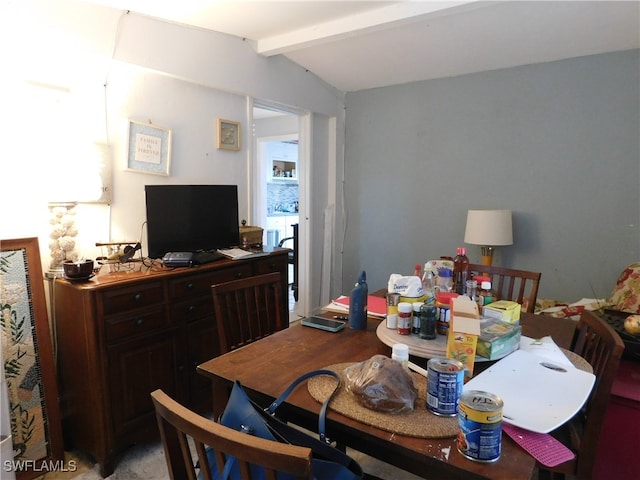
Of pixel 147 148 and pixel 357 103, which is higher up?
pixel 357 103

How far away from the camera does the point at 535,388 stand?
3.59 ft

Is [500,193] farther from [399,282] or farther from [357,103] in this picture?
[399,282]

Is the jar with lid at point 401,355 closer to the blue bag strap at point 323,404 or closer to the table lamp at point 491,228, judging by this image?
the blue bag strap at point 323,404

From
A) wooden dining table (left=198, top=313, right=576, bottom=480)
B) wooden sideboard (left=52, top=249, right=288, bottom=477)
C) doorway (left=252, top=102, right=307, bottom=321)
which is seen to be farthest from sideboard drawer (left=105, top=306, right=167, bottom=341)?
doorway (left=252, top=102, right=307, bottom=321)

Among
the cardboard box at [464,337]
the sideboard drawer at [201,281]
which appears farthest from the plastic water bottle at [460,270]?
the sideboard drawer at [201,281]

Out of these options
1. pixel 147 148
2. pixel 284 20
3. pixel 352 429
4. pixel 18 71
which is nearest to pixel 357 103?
pixel 284 20

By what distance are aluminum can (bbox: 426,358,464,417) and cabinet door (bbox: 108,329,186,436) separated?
1.56m

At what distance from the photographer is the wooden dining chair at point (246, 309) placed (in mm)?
1688

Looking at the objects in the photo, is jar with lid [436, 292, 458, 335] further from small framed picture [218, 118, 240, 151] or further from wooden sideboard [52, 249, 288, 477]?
small framed picture [218, 118, 240, 151]

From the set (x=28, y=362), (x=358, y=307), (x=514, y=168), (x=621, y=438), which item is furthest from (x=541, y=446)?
(x=514, y=168)

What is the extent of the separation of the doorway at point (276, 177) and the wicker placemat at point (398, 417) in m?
3.14

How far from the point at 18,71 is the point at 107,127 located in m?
0.47

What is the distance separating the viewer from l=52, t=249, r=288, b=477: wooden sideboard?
1857 mm

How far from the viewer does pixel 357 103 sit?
161 inches
